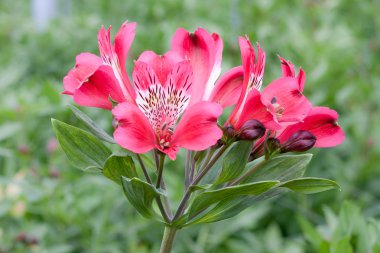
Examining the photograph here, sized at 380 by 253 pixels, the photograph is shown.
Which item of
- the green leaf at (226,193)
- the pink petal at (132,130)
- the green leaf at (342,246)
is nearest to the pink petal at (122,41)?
the pink petal at (132,130)

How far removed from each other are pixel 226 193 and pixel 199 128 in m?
0.09

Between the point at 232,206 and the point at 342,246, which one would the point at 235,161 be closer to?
the point at 232,206

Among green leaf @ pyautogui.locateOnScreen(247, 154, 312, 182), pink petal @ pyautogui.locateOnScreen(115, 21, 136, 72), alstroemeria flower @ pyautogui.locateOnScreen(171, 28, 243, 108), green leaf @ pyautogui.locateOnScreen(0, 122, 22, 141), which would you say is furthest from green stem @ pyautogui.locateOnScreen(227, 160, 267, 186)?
green leaf @ pyautogui.locateOnScreen(0, 122, 22, 141)

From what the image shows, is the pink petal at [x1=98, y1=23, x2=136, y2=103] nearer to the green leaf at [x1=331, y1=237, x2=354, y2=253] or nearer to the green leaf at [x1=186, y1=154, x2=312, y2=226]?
the green leaf at [x1=186, y1=154, x2=312, y2=226]

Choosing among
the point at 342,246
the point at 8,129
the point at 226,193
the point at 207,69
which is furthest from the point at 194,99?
the point at 8,129

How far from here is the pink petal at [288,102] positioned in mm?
779

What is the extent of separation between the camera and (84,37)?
3.70m

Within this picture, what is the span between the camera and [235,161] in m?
0.78

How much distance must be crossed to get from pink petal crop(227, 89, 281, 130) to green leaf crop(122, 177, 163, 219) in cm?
14

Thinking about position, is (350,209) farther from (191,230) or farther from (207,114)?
(191,230)

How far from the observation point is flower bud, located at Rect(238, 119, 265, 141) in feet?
2.45

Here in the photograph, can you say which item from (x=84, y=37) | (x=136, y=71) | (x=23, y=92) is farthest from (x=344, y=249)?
(x=84, y=37)

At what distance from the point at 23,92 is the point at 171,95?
168 centimetres

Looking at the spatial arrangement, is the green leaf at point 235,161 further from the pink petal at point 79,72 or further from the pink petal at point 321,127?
the pink petal at point 79,72
